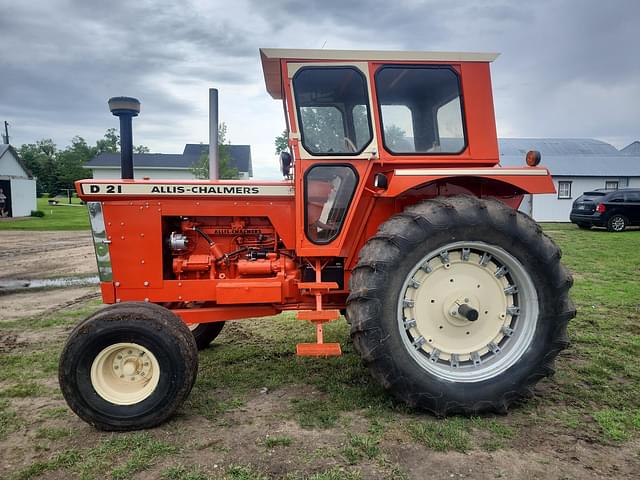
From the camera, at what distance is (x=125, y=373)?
337 cm

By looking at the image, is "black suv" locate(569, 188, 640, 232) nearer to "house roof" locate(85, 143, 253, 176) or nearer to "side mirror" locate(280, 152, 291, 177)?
"side mirror" locate(280, 152, 291, 177)

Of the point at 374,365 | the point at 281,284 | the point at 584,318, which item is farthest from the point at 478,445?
the point at 584,318

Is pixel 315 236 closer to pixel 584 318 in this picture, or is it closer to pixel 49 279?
A: pixel 584 318

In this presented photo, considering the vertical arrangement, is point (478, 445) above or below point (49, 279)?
below

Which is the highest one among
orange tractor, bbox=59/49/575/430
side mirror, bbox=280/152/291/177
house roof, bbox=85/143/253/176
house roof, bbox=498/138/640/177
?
house roof, bbox=85/143/253/176

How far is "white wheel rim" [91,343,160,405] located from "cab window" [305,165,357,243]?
1472 mm

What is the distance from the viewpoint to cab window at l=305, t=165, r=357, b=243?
3701 mm

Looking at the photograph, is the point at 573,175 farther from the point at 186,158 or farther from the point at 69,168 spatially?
the point at 69,168

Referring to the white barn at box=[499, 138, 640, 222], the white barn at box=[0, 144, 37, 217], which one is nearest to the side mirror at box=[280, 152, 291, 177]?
the white barn at box=[499, 138, 640, 222]

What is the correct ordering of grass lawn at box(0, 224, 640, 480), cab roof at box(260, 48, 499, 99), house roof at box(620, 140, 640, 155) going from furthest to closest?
house roof at box(620, 140, 640, 155) < cab roof at box(260, 48, 499, 99) < grass lawn at box(0, 224, 640, 480)

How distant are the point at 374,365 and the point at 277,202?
150 centimetres

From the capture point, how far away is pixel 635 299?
690cm

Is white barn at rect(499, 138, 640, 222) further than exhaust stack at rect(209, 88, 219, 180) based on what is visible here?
Yes

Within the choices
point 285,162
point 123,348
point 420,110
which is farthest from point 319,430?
point 420,110
